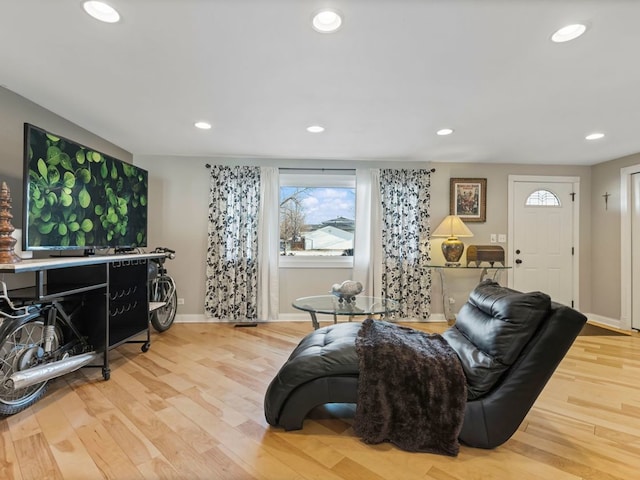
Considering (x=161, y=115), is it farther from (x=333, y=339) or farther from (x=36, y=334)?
(x=333, y=339)

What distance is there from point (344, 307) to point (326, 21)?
2.07 metres

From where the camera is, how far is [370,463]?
156cm

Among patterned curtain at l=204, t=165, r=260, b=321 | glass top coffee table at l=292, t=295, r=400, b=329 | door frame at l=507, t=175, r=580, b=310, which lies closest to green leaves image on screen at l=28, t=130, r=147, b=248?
patterned curtain at l=204, t=165, r=260, b=321

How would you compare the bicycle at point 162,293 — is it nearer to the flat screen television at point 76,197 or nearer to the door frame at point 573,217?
the flat screen television at point 76,197

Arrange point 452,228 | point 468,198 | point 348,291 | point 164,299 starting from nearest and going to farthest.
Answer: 1. point 348,291
2. point 164,299
3. point 452,228
4. point 468,198

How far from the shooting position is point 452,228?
13.2ft

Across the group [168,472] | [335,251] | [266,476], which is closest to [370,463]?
[266,476]

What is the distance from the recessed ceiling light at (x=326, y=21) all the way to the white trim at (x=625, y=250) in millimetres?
4627

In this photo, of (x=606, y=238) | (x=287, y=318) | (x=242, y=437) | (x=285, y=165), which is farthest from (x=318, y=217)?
(x=606, y=238)

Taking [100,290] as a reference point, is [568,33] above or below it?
above

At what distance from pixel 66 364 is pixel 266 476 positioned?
5.51 ft

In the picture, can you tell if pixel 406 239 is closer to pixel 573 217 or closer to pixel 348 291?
pixel 348 291

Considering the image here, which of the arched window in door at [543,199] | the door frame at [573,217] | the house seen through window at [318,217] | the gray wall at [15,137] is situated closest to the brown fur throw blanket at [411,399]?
the house seen through window at [318,217]

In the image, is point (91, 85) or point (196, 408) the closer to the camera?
point (196, 408)
